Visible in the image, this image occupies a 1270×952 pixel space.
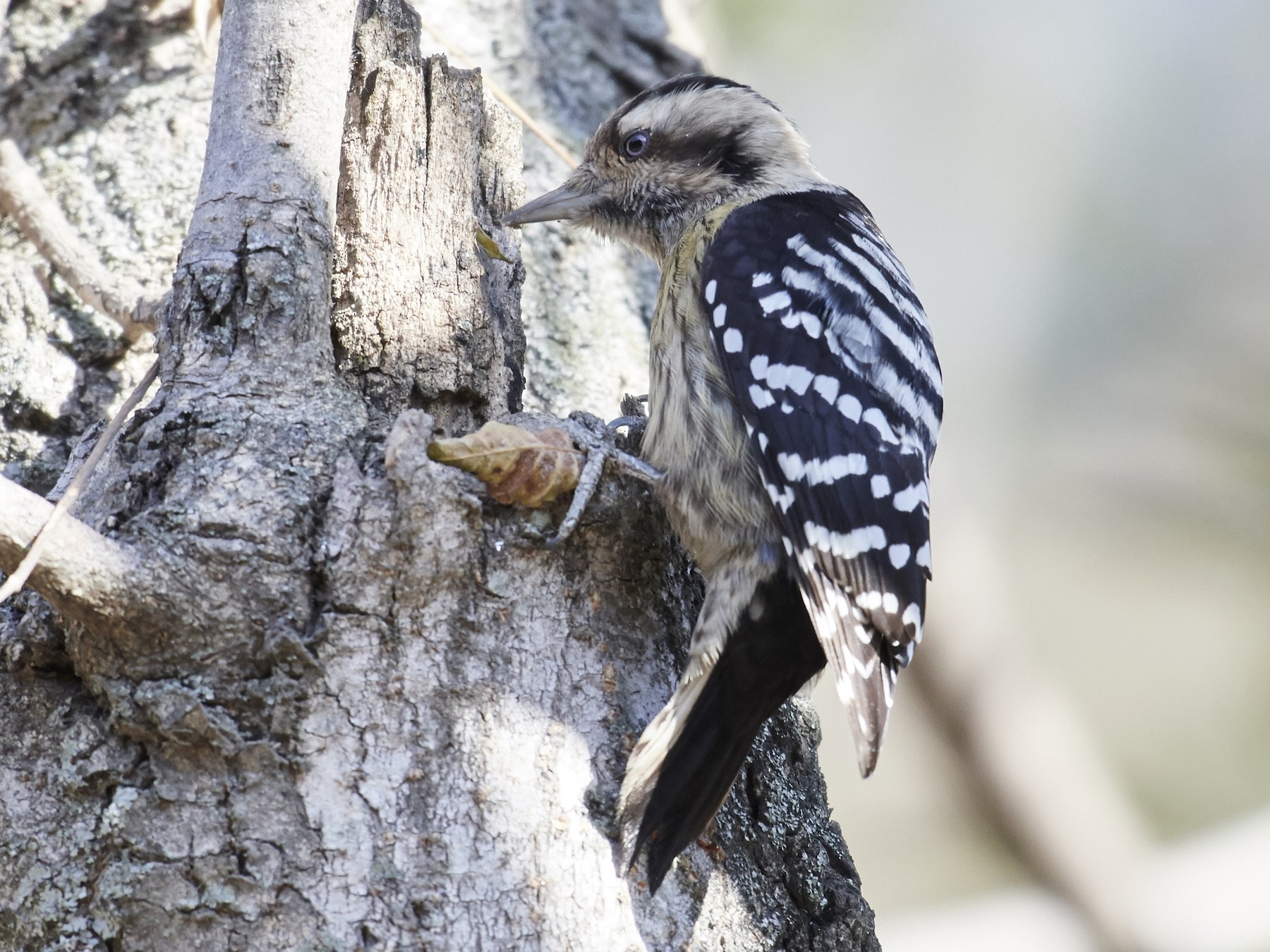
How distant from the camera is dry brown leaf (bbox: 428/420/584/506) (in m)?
1.92

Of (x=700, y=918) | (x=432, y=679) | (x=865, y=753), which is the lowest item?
(x=700, y=918)

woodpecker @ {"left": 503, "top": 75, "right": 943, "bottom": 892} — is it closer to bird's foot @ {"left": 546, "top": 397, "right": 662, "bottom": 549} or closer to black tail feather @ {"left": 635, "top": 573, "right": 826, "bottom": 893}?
black tail feather @ {"left": 635, "top": 573, "right": 826, "bottom": 893}

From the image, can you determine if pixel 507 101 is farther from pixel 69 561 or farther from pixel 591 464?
pixel 69 561

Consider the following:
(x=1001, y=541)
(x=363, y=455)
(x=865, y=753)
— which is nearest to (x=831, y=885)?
(x=865, y=753)

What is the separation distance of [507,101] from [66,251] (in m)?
1.14

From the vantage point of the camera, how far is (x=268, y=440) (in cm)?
193

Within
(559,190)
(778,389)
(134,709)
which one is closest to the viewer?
(134,709)

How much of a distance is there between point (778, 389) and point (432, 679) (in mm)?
979

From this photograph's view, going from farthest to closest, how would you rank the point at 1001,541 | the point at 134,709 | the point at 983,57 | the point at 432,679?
the point at 983,57 → the point at 1001,541 → the point at 432,679 → the point at 134,709

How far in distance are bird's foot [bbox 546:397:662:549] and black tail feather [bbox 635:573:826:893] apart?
1.12 ft

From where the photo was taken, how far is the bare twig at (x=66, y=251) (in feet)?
8.80

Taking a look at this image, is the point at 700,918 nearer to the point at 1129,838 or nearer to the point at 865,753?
the point at 865,753

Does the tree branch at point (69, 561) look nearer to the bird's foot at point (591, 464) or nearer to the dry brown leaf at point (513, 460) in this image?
the dry brown leaf at point (513, 460)

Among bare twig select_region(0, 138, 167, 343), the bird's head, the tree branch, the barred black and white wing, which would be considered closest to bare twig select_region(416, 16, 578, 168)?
the bird's head
